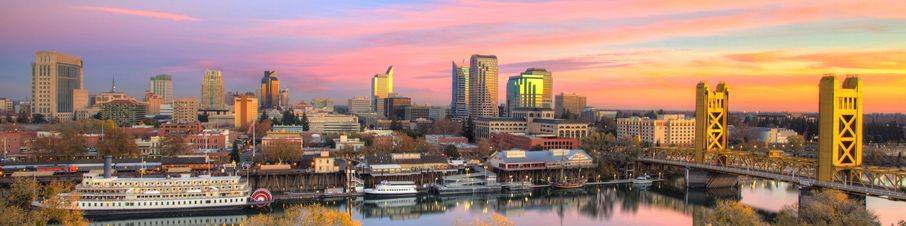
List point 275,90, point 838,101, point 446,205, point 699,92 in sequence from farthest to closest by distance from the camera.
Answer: point 275,90, point 699,92, point 446,205, point 838,101

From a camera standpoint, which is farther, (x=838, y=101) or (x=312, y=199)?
(x=312, y=199)

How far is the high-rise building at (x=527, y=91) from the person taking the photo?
108562 mm

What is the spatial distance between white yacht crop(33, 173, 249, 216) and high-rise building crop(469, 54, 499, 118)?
72.5m

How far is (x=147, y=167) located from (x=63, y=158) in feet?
26.4

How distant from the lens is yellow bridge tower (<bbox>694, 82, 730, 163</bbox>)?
35.6 metres

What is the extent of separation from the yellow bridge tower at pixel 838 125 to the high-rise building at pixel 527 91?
81347 mm

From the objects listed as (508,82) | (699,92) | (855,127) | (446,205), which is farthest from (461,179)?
(508,82)

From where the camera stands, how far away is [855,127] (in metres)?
25.7

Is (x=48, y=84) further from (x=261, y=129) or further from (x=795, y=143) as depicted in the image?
(x=795, y=143)

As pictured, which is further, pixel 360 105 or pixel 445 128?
pixel 360 105

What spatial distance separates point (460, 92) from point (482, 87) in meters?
7.81

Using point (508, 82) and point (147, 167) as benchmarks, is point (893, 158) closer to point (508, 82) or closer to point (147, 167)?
point (147, 167)

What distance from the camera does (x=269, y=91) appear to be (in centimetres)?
15188

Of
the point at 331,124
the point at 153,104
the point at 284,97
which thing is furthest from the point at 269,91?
the point at 331,124
